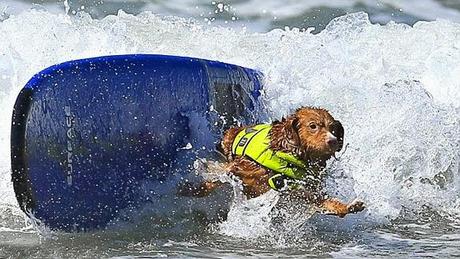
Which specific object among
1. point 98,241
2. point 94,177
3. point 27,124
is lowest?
point 98,241

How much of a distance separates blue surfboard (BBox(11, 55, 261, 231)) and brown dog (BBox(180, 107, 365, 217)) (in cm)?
33

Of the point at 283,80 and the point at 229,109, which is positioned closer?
the point at 229,109

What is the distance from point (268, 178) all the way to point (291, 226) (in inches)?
11.2

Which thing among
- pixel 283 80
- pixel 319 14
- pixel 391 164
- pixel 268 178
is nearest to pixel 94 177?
pixel 268 178

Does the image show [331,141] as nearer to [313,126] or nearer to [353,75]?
[313,126]

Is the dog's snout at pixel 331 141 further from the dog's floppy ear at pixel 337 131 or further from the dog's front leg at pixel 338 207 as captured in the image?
the dog's front leg at pixel 338 207

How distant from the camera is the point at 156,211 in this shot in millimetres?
4223

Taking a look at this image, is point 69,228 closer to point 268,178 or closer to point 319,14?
point 268,178

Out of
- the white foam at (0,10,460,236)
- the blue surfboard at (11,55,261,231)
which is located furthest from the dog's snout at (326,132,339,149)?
the blue surfboard at (11,55,261,231)

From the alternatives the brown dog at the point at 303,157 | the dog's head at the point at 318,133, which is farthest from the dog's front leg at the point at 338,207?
the dog's head at the point at 318,133

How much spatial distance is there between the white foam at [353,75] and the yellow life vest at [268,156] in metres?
0.32

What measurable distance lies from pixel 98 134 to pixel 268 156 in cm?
86

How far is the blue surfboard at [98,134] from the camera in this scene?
391 cm

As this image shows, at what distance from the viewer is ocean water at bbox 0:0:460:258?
4.04m
